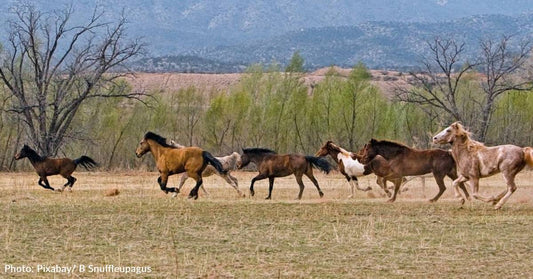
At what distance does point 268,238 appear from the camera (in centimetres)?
A: 1461

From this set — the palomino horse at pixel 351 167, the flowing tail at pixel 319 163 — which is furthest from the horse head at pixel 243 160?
the palomino horse at pixel 351 167

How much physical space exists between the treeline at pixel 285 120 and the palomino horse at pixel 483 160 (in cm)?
3184

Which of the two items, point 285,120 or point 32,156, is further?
point 285,120

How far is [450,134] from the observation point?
21.4m

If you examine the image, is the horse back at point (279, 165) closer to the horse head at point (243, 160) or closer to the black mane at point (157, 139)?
the horse head at point (243, 160)

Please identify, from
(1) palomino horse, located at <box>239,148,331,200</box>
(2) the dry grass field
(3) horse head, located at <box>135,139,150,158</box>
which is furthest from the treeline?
(2) the dry grass field

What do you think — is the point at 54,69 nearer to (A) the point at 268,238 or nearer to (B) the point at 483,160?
(B) the point at 483,160

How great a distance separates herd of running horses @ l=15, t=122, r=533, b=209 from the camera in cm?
2016

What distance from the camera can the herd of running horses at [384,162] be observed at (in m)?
20.2

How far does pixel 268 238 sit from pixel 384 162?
9260 mm

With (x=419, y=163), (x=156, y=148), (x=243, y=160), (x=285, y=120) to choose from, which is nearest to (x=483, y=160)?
(x=419, y=163)

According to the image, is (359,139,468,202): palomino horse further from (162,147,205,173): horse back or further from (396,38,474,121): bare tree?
(396,38,474,121): bare tree

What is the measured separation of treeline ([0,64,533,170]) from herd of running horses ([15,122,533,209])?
25745 mm

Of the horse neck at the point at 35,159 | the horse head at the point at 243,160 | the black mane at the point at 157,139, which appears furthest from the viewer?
the horse neck at the point at 35,159
